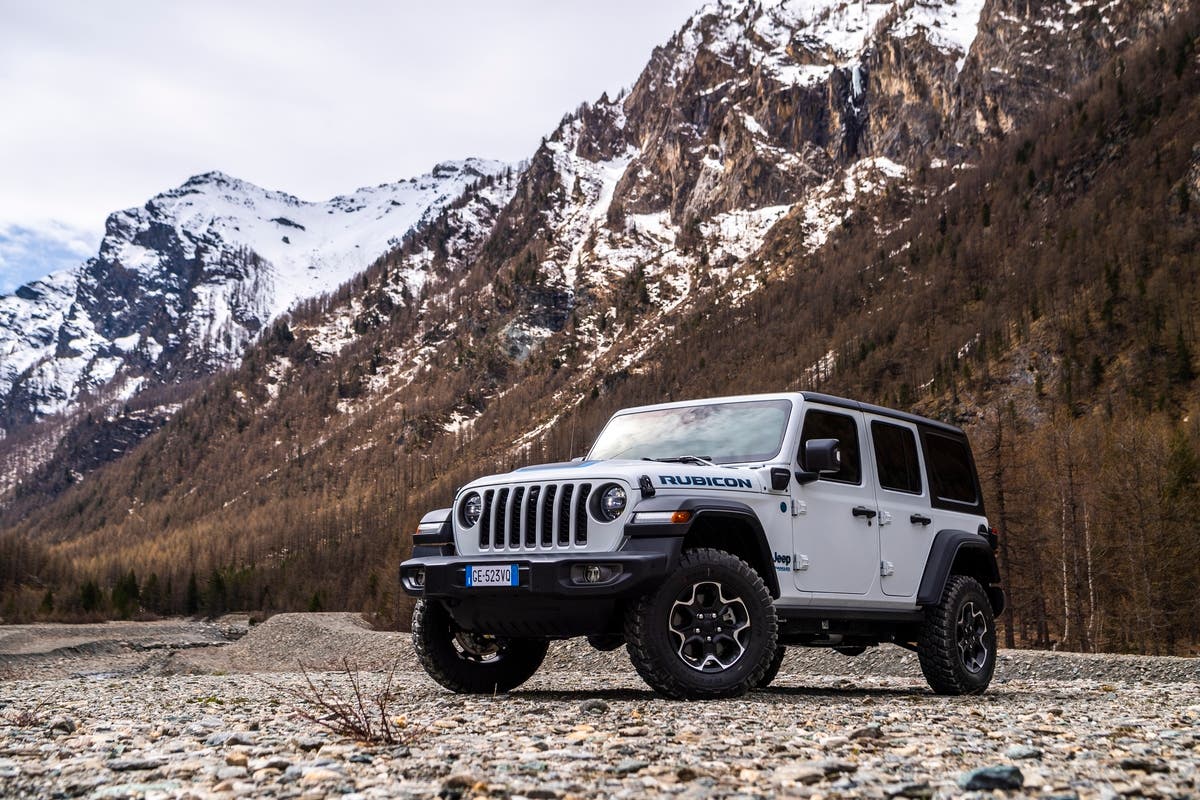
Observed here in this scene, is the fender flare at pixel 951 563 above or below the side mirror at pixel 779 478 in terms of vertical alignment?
below

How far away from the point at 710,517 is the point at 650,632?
1.07m

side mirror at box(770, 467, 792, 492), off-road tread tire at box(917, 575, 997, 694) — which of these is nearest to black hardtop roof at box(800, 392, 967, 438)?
side mirror at box(770, 467, 792, 492)

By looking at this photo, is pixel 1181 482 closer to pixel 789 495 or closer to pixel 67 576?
pixel 789 495

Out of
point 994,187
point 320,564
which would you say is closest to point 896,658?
point 320,564

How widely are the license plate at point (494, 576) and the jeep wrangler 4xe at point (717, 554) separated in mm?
12

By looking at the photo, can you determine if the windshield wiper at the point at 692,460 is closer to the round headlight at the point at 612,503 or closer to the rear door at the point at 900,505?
the round headlight at the point at 612,503

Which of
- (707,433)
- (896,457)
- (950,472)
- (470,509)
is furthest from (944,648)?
(470,509)

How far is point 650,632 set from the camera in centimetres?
779

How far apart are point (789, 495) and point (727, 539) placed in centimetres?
73

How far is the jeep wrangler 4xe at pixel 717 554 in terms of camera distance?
7980mm

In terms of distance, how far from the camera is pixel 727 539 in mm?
8758

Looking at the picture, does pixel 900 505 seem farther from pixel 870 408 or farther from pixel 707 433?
pixel 707 433

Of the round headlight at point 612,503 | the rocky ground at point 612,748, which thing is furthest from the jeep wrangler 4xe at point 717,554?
the rocky ground at point 612,748

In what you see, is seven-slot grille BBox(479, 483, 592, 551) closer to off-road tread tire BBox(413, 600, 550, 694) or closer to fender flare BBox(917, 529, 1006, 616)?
off-road tread tire BBox(413, 600, 550, 694)
